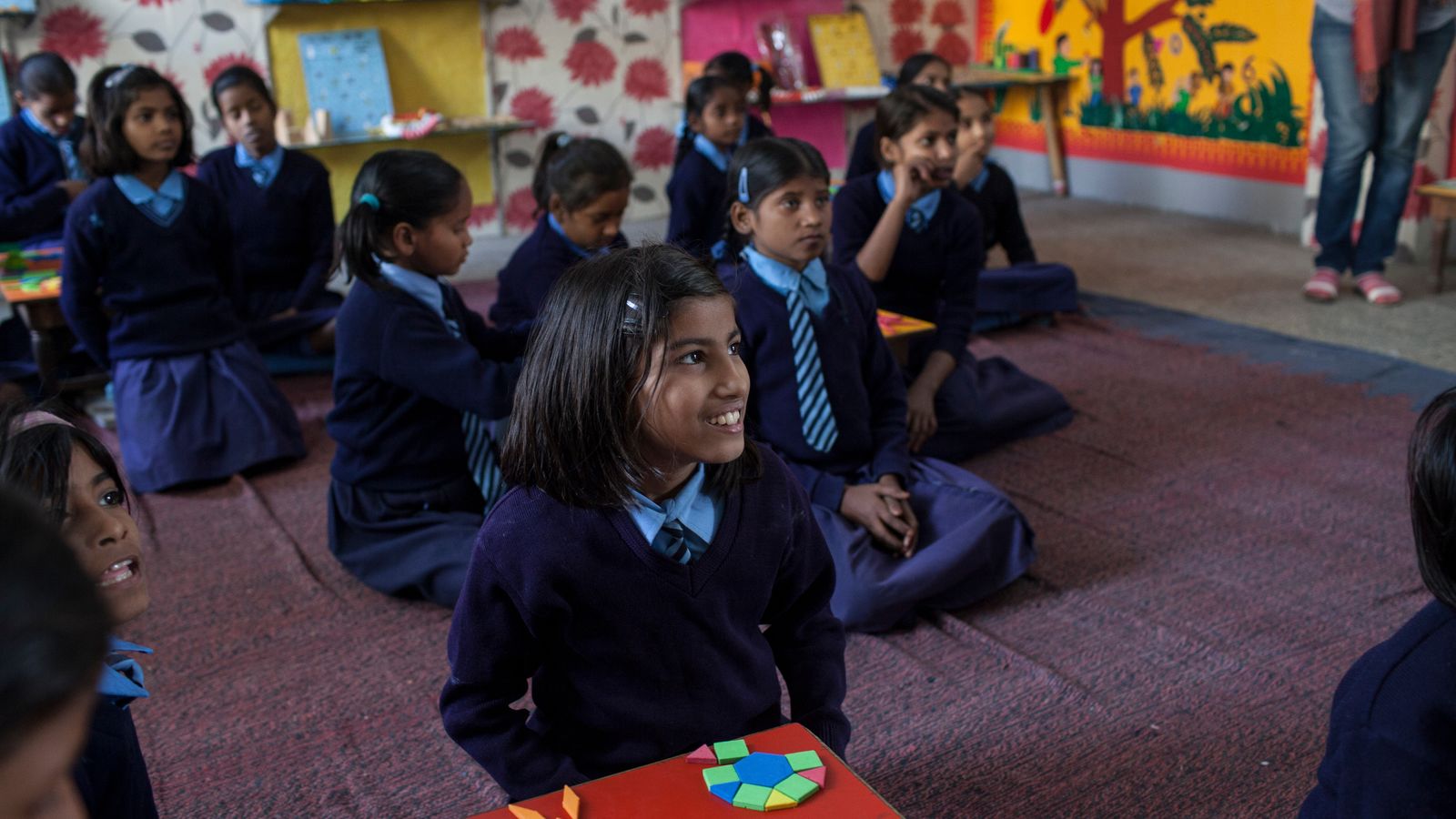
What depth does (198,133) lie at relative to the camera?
5320mm

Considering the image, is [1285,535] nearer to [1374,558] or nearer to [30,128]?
[1374,558]

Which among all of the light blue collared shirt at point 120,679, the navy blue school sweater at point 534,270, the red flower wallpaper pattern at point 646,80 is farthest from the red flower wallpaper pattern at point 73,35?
the light blue collared shirt at point 120,679

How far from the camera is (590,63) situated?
19.6 feet

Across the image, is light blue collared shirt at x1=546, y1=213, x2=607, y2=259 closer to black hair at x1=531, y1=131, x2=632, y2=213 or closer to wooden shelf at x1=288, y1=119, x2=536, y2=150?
black hair at x1=531, y1=131, x2=632, y2=213

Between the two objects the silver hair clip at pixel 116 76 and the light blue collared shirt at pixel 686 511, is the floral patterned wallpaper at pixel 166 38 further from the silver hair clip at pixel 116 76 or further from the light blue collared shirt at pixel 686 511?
the light blue collared shirt at pixel 686 511

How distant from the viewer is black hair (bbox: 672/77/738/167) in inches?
148

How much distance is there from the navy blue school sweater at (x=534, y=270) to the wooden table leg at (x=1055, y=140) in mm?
4458

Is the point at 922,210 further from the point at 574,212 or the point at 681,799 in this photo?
the point at 681,799

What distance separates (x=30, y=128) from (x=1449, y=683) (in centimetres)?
423

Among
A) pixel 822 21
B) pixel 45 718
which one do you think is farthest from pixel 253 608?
pixel 822 21

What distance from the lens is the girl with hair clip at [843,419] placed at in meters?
2.17

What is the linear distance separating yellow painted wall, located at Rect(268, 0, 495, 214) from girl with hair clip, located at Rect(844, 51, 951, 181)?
7.17 feet

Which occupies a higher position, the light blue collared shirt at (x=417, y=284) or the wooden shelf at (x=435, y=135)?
the wooden shelf at (x=435, y=135)

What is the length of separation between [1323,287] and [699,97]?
2.27 m
